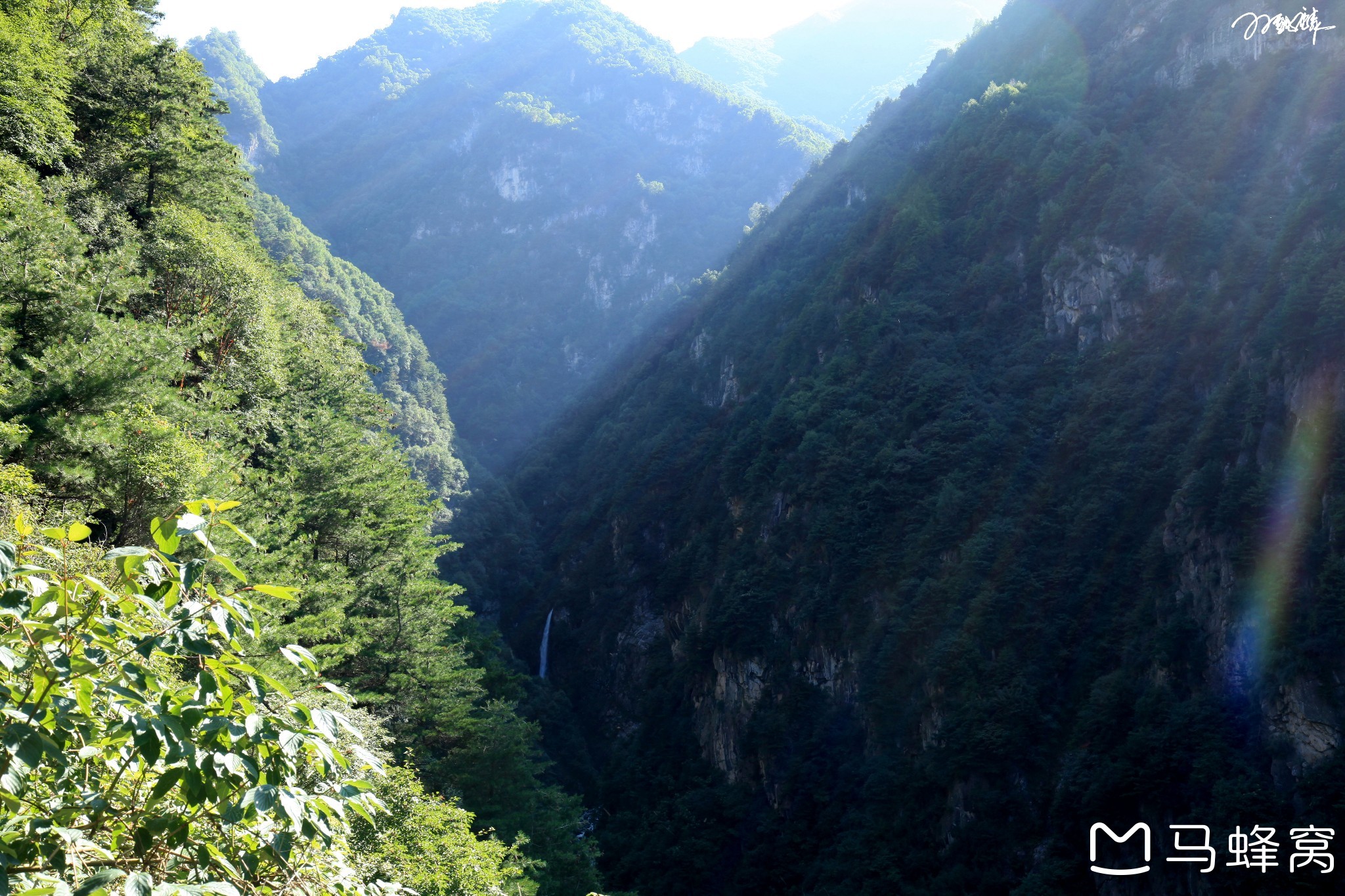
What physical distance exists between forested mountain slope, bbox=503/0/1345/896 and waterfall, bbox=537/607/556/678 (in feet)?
2.26

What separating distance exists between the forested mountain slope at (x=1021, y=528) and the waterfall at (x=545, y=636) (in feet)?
2.26

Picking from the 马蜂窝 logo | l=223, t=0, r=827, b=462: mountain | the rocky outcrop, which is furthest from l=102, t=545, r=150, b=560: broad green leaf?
l=223, t=0, r=827, b=462: mountain

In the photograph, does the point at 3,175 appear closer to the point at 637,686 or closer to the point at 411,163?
the point at 637,686

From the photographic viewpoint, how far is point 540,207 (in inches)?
6875

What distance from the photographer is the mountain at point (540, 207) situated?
146 m

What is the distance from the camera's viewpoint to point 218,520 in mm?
2736

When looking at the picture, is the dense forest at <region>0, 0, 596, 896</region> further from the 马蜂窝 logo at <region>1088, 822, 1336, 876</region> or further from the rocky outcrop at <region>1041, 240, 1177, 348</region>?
the rocky outcrop at <region>1041, 240, 1177, 348</region>

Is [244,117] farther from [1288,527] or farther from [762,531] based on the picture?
[1288,527]

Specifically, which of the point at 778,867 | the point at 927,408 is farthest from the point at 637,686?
the point at 927,408

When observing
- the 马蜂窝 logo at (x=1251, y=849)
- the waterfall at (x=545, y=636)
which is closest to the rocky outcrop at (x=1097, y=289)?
the 马蜂窝 logo at (x=1251, y=849)

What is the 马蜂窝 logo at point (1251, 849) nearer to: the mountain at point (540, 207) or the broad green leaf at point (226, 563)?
the broad green leaf at point (226, 563)

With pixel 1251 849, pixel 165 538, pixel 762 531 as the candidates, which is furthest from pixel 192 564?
pixel 762 531

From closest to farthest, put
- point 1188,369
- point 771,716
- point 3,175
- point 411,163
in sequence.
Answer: point 3,175 → point 1188,369 → point 771,716 → point 411,163

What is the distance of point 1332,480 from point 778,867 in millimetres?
26893
